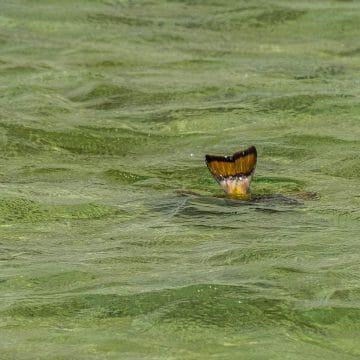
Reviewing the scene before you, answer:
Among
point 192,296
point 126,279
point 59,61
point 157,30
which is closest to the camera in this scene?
point 192,296

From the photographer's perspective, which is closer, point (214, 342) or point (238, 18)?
point (214, 342)

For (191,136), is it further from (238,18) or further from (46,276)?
(238,18)

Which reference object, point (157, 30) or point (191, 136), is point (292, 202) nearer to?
point (191, 136)

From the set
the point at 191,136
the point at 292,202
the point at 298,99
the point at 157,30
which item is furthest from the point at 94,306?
the point at 157,30

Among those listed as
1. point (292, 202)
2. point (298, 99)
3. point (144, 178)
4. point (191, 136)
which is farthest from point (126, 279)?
point (298, 99)

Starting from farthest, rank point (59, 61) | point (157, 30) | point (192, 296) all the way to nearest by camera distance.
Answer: point (157, 30)
point (59, 61)
point (192, 296)

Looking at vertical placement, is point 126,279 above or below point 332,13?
below
